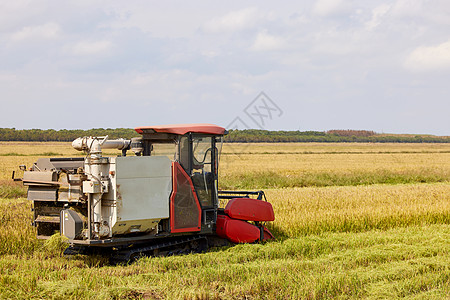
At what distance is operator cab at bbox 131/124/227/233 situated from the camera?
8.50 m

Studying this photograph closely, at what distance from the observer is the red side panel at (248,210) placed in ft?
31.2

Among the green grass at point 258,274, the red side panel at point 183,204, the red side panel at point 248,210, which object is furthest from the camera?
the red side panel at point 248,210

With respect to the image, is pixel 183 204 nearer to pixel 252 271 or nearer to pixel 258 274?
pixel 252 271

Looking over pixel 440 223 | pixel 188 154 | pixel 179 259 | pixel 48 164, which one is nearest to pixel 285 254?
pixel 179 259

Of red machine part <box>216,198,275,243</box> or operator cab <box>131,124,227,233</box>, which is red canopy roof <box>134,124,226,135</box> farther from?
red machine part <box>216,198,275,243</box>

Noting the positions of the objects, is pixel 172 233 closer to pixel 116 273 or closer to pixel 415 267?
pixel 116 273

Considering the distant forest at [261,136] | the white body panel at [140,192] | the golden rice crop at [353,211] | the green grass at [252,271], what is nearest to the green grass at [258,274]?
the green grass at [252,271]

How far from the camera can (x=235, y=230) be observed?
940 cm

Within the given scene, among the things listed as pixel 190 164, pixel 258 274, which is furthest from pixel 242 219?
pixel 258 274

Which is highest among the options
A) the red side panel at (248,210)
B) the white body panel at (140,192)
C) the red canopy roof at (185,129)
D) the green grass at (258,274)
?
the red canopy roof at (185,129)

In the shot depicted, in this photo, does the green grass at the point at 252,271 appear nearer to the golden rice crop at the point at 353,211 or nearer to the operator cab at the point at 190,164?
the operator cab at the point at 190,164

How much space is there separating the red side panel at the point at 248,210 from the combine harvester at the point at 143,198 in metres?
0.02

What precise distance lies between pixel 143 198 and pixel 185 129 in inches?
56.1

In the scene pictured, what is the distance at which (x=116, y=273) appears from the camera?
7.26 meters
